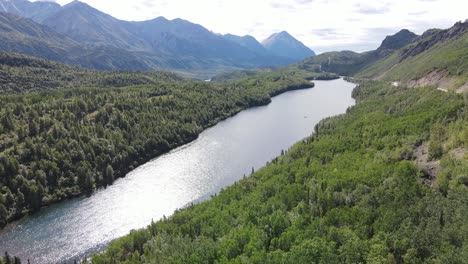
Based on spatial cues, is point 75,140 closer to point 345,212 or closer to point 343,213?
point 343,213

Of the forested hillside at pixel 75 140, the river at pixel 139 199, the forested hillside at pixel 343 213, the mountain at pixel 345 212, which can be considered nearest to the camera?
the forested hillside at pixel 343 213

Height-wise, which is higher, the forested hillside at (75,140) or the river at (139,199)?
the forested hillside at (75,140)

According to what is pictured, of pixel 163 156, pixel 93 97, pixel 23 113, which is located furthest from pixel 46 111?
pixel 163 156

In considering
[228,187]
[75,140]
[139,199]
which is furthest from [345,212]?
[75,140]

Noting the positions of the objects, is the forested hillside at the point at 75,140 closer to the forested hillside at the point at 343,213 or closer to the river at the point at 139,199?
the river at the point at 139,199

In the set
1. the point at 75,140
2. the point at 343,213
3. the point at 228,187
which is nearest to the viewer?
the point at 343,213

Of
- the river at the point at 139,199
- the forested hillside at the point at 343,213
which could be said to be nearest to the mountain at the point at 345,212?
the forested hillside at the point at 343,213

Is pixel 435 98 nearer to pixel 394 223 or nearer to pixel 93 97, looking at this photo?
pixel 394 223
